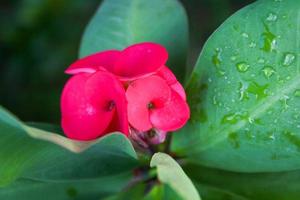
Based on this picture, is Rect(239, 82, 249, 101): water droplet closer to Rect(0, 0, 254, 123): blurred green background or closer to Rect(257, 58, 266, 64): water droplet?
Rect(257, 58, 266, 64): water droplet

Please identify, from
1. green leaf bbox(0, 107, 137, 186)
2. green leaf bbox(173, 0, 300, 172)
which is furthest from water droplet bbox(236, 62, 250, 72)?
green leaf bbox(0, 107, 137, 186)

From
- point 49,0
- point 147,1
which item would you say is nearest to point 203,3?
point 49,0

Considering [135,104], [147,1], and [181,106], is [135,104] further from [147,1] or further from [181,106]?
[147,1]

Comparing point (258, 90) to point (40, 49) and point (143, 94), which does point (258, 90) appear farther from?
point (40, 49)

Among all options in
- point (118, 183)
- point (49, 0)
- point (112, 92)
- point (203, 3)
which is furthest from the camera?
point (203, 3)

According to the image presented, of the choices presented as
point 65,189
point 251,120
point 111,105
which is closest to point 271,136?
point 251,120

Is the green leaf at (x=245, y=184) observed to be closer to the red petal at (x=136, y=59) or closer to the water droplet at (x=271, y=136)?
the water droplet at (x=271, y=136)

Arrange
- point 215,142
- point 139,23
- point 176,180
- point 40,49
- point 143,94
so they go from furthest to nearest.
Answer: point 40,49 < point 139,23 < point 215,142 < point 143,94 < point 176,180
